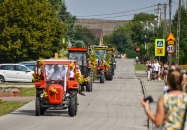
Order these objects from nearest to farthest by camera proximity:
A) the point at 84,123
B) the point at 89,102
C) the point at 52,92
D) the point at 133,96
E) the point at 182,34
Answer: the point at 84,123, the point at 52,92, the point at 89,102, the point at 133,96, the point at 182,34

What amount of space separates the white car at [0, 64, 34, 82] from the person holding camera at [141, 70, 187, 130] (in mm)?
41433

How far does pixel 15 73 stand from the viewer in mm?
51375

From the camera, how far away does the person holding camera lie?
953cm

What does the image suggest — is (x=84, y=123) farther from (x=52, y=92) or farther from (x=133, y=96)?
(x=133, y=96)

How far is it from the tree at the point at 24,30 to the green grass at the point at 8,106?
32.5 metres

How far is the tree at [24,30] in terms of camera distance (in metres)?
64.6

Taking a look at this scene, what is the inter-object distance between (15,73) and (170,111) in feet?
139

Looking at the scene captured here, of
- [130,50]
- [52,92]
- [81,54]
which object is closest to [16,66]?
[81,54]

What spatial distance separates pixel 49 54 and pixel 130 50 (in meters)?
103

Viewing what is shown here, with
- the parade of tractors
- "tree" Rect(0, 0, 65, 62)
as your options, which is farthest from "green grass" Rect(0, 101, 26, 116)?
"tree" Rect(0, 0, 65, 62)

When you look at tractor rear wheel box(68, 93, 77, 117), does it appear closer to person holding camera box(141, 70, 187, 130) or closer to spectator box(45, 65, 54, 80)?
spectator box(45, 65, 54, 80)

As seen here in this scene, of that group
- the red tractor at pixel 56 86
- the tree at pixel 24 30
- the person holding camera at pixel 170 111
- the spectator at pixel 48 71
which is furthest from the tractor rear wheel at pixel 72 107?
the tree at pixel 24 30

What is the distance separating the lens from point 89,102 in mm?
32594

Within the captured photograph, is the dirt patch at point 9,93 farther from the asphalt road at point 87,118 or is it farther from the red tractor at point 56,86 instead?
the red tractor at point 56,86
